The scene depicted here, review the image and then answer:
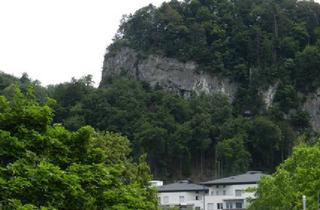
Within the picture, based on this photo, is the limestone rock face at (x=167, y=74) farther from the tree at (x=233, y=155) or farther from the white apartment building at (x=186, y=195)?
the white apartment building at (x=186, y=195)

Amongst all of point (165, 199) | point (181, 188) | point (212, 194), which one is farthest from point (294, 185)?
point (181, 188)

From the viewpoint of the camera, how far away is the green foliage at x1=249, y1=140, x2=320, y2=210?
31.9 meters

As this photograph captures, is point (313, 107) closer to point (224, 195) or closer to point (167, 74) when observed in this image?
point (167, 74)

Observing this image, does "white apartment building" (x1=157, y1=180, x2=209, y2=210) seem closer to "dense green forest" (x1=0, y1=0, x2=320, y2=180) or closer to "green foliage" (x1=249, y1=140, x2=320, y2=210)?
"dense green forest" (x1=0, y1=0, x2=320, y2=180)

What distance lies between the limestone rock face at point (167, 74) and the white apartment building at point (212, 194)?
4263 centimetres

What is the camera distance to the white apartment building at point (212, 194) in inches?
3123

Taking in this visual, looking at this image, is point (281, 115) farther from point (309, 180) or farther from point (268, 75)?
point (309, 180)

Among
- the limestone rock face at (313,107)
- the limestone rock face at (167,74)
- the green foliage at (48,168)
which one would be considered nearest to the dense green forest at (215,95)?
the limestone rock face at (313,107)

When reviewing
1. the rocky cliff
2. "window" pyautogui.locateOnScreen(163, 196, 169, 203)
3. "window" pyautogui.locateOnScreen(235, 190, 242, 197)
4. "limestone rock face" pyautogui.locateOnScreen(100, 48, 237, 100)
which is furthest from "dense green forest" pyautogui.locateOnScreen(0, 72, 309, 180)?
"window" pyautogui.locateOnScreen(235, 190, 242, 197)

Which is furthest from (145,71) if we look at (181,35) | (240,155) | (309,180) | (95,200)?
(95,200)

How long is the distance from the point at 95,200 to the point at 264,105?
349 feet

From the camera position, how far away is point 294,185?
108 feet

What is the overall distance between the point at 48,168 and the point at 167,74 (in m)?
115

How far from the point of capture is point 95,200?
16.1m
